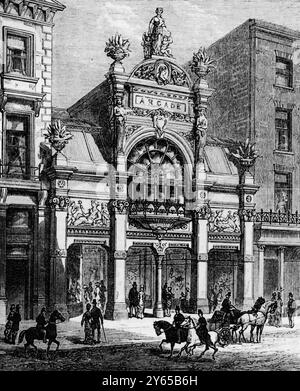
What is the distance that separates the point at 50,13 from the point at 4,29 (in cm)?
146

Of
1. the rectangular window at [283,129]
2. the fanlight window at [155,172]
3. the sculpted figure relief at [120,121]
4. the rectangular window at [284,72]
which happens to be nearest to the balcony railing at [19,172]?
the sculpted figure relief at [120,121]

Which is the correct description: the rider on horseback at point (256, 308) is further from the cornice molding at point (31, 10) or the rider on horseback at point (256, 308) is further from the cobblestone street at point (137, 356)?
the cornice molding at point (31, 10)

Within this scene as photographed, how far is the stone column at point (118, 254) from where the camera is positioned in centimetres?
1769

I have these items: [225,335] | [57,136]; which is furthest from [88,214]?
[225,335]

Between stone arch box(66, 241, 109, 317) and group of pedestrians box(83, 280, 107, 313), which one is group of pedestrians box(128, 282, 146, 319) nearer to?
group of pedestrians box(83, 280, 107, 313)

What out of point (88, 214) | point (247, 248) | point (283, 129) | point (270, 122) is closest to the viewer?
point (88, 214)

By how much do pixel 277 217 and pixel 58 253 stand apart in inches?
310

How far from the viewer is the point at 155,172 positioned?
61.5 feet

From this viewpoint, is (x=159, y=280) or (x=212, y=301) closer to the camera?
(x=159, y=280)

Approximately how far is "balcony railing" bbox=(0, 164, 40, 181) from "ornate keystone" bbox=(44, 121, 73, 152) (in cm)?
84

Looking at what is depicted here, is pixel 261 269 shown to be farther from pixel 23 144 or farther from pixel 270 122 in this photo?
pixel 23 144

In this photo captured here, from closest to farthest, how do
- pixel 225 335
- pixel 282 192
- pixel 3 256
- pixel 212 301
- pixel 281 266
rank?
pixel 225 335
pixel 3 256
pixel 212 301
pixel 281 266
pixel 282 192

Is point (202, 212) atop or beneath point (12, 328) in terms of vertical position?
atop

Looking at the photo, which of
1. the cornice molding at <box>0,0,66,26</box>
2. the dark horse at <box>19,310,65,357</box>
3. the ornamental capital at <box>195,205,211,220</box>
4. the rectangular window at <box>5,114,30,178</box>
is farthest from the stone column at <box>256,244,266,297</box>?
the cornice molding at <box>0,0,66,26</box>
